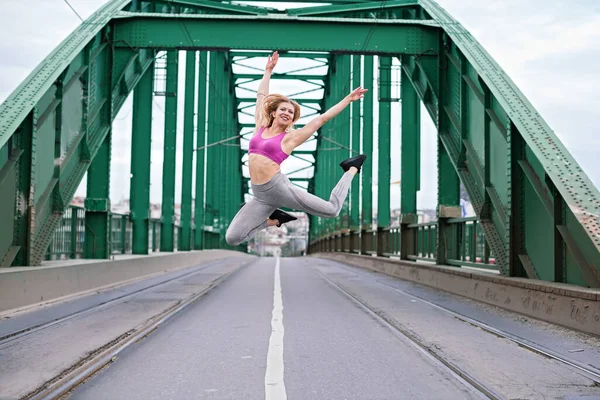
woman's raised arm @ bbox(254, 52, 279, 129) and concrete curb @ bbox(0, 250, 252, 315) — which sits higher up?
woman's raised arm @ bbox(254, 52, 279, 129)

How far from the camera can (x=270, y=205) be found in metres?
3.50

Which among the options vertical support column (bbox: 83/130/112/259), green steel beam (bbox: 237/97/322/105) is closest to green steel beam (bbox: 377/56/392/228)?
vertical support column (bbox: 83/130/112/259)

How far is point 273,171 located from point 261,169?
60 millimetres

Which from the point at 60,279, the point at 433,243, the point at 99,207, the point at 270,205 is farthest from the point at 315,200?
the point at 433,243

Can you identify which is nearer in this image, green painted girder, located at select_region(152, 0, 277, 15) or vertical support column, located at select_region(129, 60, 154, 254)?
green painted girder, located at select_region(152, 0, 277, 15)

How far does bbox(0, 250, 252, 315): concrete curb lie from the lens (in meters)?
10.8

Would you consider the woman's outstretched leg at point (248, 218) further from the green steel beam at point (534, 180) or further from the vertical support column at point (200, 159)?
the vertical support column at point (200, 159)

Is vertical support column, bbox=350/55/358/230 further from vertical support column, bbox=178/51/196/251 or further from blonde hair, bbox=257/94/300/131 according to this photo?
blonde hair, bbox=257/94/300/131

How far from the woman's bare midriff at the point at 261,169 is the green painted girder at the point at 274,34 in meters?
14.5

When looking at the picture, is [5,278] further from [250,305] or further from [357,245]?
[357,245]

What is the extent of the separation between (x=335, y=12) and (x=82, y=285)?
34.4 feet

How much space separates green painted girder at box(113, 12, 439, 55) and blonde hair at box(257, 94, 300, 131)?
1422 centimetres

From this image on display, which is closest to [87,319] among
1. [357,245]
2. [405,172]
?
[405,172]

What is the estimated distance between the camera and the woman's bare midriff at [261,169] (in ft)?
11.1
